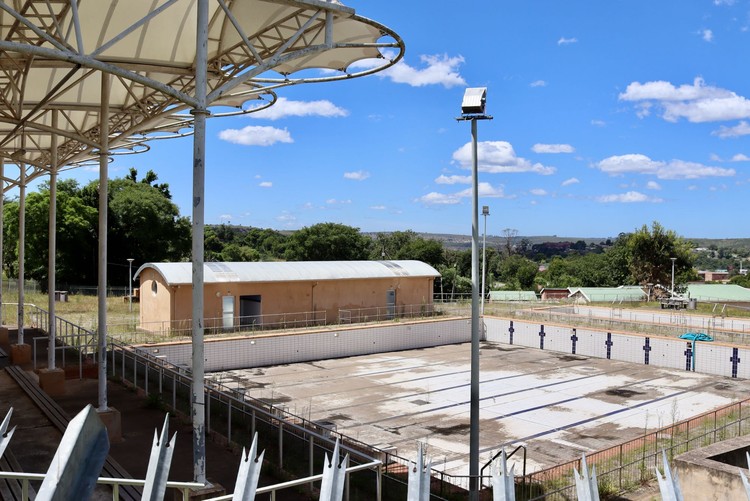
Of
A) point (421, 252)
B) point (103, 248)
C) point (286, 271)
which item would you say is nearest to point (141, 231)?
point (286, 271)

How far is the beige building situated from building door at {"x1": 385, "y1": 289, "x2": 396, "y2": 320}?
0.06 m

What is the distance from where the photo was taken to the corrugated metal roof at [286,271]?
29.7 m

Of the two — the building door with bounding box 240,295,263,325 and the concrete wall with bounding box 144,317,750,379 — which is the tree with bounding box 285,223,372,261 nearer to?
the concrete wall with bounding box 144,317,750,379

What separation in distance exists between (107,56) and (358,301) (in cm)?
2457

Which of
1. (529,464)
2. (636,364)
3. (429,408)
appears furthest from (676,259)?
(529,464)

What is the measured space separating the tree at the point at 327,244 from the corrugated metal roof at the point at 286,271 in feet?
89.1

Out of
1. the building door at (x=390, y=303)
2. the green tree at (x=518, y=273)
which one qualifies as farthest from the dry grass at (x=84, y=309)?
the green tree at (x=518, y=273)

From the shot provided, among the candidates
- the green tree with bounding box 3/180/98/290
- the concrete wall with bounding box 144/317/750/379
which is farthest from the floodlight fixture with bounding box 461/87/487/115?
the green tree with bounding box 3/180/98/290

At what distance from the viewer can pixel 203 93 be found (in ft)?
23.7

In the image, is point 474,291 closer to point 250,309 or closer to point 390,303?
point 250,309

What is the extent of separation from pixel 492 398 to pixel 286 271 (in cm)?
1465

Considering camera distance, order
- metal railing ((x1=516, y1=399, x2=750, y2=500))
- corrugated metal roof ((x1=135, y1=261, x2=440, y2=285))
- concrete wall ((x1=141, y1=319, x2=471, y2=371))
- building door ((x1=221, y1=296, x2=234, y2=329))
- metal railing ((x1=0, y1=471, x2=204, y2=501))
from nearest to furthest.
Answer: metal railing ((x1=0, y1=471, x2=204, y2=501)), metal railing ((x1=516, y1=399, x2=750, y2=500)), concrete wall ((x1=141, y1=319, x2=471, y2=371)), corrugated metal roof ((x1=135, y1=261, x2=440, y2=285)), building door ((x1=221, y1=296, x2=234, y2=329))

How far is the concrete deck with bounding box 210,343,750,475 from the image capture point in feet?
55.4

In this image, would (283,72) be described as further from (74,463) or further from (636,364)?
(636,364)
